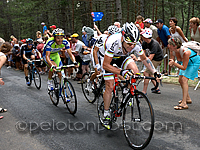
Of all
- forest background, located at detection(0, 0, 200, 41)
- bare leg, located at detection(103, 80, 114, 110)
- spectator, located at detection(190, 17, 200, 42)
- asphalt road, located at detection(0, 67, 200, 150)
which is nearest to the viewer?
asphalt road, located at detection(0, 67, 200, 150)

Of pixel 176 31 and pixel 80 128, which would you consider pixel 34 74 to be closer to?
pixel 80 128

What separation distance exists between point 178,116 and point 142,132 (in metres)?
2.05

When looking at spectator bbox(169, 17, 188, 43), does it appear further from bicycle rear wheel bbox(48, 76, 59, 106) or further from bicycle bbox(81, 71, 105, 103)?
bicycle rear wheel bbox(48, 76, 59, 106)

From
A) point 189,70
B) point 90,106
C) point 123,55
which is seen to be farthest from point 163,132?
point 90,106

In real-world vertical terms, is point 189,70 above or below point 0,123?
above

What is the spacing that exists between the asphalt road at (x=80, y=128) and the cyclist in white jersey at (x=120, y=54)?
0.60 meters

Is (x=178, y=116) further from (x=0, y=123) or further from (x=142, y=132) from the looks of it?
(x=0, y=123)

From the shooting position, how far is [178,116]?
5.20m

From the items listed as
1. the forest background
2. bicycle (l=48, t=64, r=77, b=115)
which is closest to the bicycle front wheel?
bicycle (l=48, t=64, r=77, b=115)

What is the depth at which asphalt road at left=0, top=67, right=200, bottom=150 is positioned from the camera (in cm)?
392

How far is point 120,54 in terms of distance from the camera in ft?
14.1

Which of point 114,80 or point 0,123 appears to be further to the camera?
point 0,123

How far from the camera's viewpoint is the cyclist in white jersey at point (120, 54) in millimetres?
3622

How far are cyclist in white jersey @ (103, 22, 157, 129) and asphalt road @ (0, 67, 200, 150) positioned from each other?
598 mm
